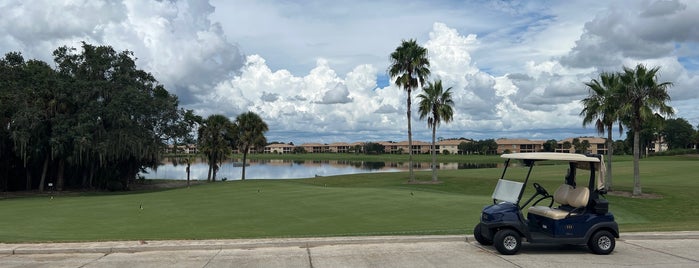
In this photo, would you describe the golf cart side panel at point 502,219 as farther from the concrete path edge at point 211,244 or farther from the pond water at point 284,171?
the pond water at point 284,171

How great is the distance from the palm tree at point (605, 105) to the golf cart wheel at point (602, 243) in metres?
20.9

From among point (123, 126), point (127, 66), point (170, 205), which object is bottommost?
point (170, 205)

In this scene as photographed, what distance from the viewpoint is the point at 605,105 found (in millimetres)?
28828

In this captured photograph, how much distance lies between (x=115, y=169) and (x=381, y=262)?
42740 mm

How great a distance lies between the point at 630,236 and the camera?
36.0 ft

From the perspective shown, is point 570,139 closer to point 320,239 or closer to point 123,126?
point 123,126

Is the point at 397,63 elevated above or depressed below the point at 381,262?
above

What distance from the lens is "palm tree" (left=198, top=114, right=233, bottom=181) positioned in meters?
56.4

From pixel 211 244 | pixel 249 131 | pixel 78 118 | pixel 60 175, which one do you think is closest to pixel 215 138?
pixel 249 131

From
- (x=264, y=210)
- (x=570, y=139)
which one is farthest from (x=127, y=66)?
(x=570, y=139)

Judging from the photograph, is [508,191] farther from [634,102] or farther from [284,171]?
[284,171]

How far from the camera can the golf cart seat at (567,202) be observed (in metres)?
9.58

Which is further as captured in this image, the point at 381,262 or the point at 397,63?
the point at 397,63

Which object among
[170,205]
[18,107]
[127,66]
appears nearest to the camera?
[170,205]
